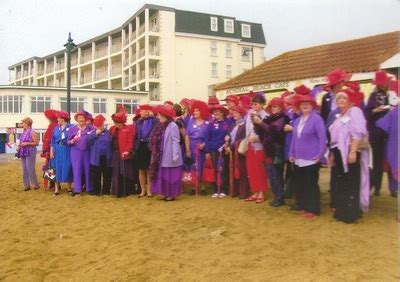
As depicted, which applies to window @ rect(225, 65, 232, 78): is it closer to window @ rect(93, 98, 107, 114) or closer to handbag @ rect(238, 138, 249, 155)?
window @ rect(93, 98, 107, 114)

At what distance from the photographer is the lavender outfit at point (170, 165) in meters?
6.90

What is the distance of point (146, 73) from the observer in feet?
125

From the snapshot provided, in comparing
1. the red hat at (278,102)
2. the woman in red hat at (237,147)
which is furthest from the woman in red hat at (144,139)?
the red hat at (278,102)

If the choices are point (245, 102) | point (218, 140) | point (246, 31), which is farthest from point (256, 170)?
point (246, 31)

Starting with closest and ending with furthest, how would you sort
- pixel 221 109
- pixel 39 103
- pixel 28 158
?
pixel 221 109 < pixel 28 158 < pixel 39 103

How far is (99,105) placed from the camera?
36500 millimetres

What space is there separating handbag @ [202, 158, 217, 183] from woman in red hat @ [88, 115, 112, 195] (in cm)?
178

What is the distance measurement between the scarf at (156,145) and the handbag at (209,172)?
80cm

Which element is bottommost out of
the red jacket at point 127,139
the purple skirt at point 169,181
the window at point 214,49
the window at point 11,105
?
the purple skirt at point 169,181

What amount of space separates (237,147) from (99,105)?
31275 mm

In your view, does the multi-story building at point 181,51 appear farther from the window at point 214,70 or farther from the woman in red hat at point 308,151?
the woman in red hat at point 308,151

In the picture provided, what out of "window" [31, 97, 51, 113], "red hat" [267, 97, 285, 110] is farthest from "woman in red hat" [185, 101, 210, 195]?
"window" [31, 97, 51, 113]

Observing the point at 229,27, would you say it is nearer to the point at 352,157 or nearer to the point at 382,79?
the point at 382,79

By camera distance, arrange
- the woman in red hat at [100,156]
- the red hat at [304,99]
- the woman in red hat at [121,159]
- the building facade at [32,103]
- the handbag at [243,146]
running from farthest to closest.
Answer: the building facade at [32,103] → the woman in red hat at [100,156] → the woman in red hat at [121,159] → the handbag at [243,146] → the red hat at [304,99]
